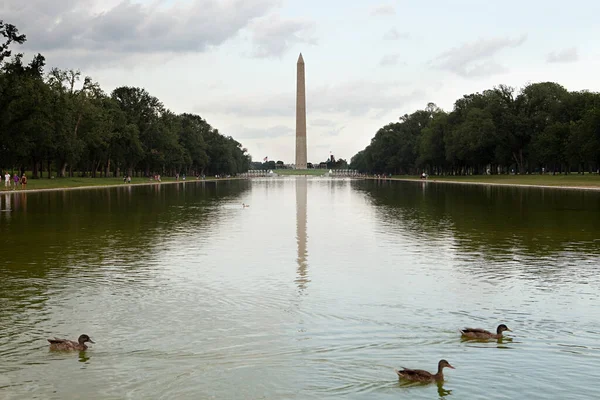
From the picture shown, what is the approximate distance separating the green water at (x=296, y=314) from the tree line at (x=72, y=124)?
6257 centimetres

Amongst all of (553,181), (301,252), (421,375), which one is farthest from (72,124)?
(421,375)

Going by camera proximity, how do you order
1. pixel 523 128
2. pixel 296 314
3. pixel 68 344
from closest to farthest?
pixel 68 344 → pixel 296 314 → pixel 523 128

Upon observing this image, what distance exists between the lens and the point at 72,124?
10444cm

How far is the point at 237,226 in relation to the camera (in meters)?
31.3

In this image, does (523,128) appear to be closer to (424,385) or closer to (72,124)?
(72,124)

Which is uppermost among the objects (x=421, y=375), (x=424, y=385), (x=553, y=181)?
(x=553, y=181)

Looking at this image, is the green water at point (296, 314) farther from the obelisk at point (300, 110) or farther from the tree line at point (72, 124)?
the obelisk at point (300, 110)

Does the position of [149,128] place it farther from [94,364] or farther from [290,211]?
[94,364]

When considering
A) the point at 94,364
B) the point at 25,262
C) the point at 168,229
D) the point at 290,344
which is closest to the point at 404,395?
the point at 290,344

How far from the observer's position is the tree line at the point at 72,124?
8300 cm

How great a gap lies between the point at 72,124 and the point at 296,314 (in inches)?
3875

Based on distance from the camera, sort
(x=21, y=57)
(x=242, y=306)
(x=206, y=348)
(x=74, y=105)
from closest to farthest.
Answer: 1. (x=206, y=348)
2. (x=242, y=306)
3. (x=21, y=57)
4. (x=74, y=105)

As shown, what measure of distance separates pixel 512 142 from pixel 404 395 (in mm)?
123453

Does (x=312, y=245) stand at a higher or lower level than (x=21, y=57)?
lower
